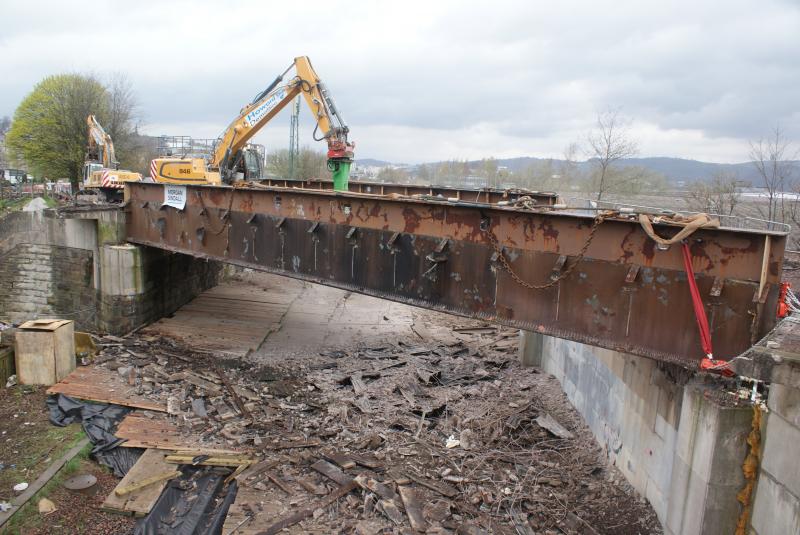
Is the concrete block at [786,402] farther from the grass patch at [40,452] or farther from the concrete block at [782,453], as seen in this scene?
the grass patch at [40,452]

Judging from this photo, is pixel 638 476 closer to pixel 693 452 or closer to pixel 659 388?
pixel 659 388

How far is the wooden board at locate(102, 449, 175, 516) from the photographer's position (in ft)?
22.7

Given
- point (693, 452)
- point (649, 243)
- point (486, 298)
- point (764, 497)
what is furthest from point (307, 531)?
point (649, 243)

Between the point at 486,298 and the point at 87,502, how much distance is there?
6.13m

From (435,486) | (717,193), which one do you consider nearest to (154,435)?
(435,486)

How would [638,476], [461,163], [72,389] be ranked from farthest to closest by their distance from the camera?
[461,163]
[72,389]
[638,476]

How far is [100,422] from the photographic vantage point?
8930mm

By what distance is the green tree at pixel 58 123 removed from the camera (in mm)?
39094

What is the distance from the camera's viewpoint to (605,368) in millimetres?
9172

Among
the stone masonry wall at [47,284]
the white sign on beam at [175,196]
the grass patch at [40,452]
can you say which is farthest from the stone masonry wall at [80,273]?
the grass patch at [40,452]

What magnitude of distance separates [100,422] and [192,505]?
2957mm

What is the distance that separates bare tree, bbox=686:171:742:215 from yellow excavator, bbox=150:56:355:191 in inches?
548

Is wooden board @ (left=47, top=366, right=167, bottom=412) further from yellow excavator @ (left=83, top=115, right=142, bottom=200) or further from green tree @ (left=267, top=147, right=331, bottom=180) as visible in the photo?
green tree @ (left=267, top=147, right=331, bottom=180)

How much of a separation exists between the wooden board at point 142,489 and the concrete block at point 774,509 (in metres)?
6.99
